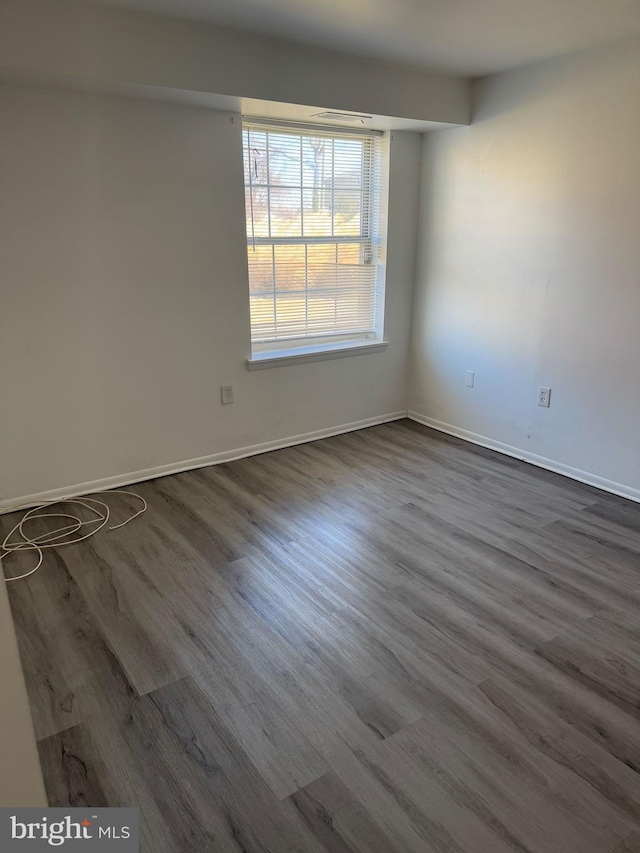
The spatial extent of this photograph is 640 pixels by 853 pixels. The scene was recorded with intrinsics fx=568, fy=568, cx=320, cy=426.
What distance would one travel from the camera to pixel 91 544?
269 cm

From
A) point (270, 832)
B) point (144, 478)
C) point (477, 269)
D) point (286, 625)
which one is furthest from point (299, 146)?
point (270, 832)

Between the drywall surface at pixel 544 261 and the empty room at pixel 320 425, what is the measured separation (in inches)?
0.7

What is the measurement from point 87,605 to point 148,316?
1615 millimetres

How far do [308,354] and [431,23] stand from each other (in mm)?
1933

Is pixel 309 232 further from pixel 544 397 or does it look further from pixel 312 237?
pixel 544 397

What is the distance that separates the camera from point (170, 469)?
3.48m

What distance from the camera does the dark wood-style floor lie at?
145cm

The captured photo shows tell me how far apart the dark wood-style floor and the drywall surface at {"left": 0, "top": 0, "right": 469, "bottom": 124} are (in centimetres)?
207

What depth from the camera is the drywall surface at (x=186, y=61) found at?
2.29 metres

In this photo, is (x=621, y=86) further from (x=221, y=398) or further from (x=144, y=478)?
(x=144, y=478)

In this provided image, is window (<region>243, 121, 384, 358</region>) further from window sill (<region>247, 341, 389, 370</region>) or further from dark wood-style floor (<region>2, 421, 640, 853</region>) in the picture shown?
dark wood-style floor (<region>2, 421, 640, 853</region>)

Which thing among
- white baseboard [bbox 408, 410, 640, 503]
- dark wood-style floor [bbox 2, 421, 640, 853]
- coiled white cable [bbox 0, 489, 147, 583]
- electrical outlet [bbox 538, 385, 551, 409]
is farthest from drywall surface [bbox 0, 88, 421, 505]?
electrical outlet [bbox 538, 385, 551, 409]

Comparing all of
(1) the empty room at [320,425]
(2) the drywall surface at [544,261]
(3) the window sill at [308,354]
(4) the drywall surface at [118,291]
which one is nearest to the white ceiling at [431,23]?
(1) the empty room at [320,425]

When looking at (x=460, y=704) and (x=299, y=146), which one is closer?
(x=460, y=704)
